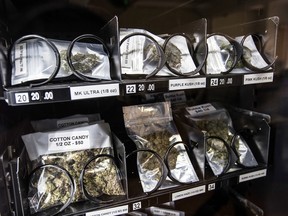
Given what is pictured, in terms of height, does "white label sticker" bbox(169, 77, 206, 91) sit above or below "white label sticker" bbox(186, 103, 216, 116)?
above

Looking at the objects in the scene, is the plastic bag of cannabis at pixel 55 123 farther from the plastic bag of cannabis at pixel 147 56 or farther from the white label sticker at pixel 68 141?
the plastic bag of cannabis at pixel 147 56

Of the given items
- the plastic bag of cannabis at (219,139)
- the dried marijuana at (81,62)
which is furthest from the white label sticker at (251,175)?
the dried marijuana at (81,62)

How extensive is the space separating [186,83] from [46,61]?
0.40m

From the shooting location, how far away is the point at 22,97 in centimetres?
56

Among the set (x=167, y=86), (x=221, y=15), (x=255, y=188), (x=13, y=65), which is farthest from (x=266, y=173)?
(x=13, y=65)

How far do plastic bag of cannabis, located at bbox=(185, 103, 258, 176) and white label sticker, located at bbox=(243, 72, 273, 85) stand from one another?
0.21 metres

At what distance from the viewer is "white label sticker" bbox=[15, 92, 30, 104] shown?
553 millimetres

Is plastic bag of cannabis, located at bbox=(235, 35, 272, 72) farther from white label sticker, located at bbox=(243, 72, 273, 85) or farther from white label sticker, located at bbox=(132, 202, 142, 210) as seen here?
white label sticker, located at bbox=(132, 202, 142, 210)

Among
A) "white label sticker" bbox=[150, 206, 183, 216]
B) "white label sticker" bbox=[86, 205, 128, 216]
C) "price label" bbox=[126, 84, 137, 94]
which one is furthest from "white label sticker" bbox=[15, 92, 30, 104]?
"white label sticker" bbox=[150, 206, 183, 216]

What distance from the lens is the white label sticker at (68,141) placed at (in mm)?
727

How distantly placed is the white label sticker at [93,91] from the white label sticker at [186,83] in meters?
0.17

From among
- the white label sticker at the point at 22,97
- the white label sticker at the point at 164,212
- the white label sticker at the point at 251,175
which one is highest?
the white label sticker at the point at 22,97

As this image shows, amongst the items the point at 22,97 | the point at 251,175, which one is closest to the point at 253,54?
the point at 251,175

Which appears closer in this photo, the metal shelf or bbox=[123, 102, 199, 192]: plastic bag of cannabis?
the metal shelf
